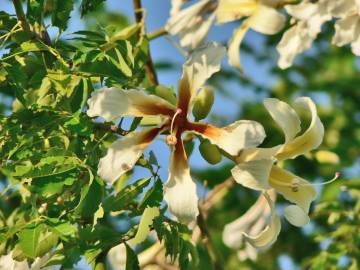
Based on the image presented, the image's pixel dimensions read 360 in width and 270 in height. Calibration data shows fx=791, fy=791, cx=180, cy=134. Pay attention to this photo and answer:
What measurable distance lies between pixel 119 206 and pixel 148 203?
0.17 feet

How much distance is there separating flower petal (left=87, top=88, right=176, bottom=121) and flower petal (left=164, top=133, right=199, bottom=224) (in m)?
0.11

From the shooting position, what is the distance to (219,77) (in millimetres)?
3898

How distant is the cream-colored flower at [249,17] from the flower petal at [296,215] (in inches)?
11.3

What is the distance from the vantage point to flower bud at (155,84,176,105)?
146 cm

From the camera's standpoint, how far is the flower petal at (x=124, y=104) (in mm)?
1354

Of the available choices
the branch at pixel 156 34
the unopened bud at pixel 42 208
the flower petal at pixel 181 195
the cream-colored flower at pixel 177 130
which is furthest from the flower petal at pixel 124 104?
the branch at pixel 156 34

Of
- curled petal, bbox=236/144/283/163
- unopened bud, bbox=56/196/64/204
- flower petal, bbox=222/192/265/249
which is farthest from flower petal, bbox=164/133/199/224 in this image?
flower petal, bbox=222/192/265/249

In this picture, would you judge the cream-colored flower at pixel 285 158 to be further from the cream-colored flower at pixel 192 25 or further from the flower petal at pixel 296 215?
the cream-colored flower at pixel 192 25


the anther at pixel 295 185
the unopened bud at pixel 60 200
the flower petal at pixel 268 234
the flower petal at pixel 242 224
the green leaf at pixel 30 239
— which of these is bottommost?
the flower petal at pixel 242 224

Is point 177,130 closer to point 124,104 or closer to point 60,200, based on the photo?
point 124,104

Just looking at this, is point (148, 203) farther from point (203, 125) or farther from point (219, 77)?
point (219, 77)

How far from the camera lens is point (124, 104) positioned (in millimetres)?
1389

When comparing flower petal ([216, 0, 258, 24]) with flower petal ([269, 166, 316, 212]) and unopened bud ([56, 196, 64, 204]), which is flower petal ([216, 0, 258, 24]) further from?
unopened bud ([56, 196, 64, 204])

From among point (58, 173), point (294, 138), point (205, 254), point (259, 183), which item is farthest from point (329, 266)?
point (58, 173)
